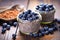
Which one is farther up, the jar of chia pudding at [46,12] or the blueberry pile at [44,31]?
the jar of chia pudding at [46,12]

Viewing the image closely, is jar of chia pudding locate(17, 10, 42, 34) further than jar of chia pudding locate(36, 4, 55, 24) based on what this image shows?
No

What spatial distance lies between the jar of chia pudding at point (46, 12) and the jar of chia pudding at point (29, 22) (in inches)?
4.1

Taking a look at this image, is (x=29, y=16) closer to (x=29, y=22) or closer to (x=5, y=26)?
(x=29, y=22)

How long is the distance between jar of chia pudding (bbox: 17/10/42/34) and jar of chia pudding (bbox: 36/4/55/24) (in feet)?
0.34

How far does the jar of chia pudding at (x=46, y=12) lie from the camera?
5.36ft

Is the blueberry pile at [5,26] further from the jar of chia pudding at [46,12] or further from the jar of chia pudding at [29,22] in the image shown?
the jar of chia pudding at [46,12]

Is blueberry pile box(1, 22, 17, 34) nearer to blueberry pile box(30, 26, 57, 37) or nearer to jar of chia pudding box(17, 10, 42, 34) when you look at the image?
jar of chia pudding box(17, 10, 42, 34)

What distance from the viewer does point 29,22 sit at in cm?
149

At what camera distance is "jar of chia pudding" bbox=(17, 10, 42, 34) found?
1.49 metres

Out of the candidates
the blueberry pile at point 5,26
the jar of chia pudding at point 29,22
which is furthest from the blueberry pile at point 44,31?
the blueberry pile at point 5,26

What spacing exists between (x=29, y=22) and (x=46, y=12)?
21 cm

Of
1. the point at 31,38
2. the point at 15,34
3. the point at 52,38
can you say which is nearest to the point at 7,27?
the point at 15,34

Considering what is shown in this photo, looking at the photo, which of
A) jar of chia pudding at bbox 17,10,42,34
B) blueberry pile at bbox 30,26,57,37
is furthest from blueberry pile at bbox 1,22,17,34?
blueberry pile at bbox 30,26,57,37

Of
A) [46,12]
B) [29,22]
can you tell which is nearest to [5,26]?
[29,22]
